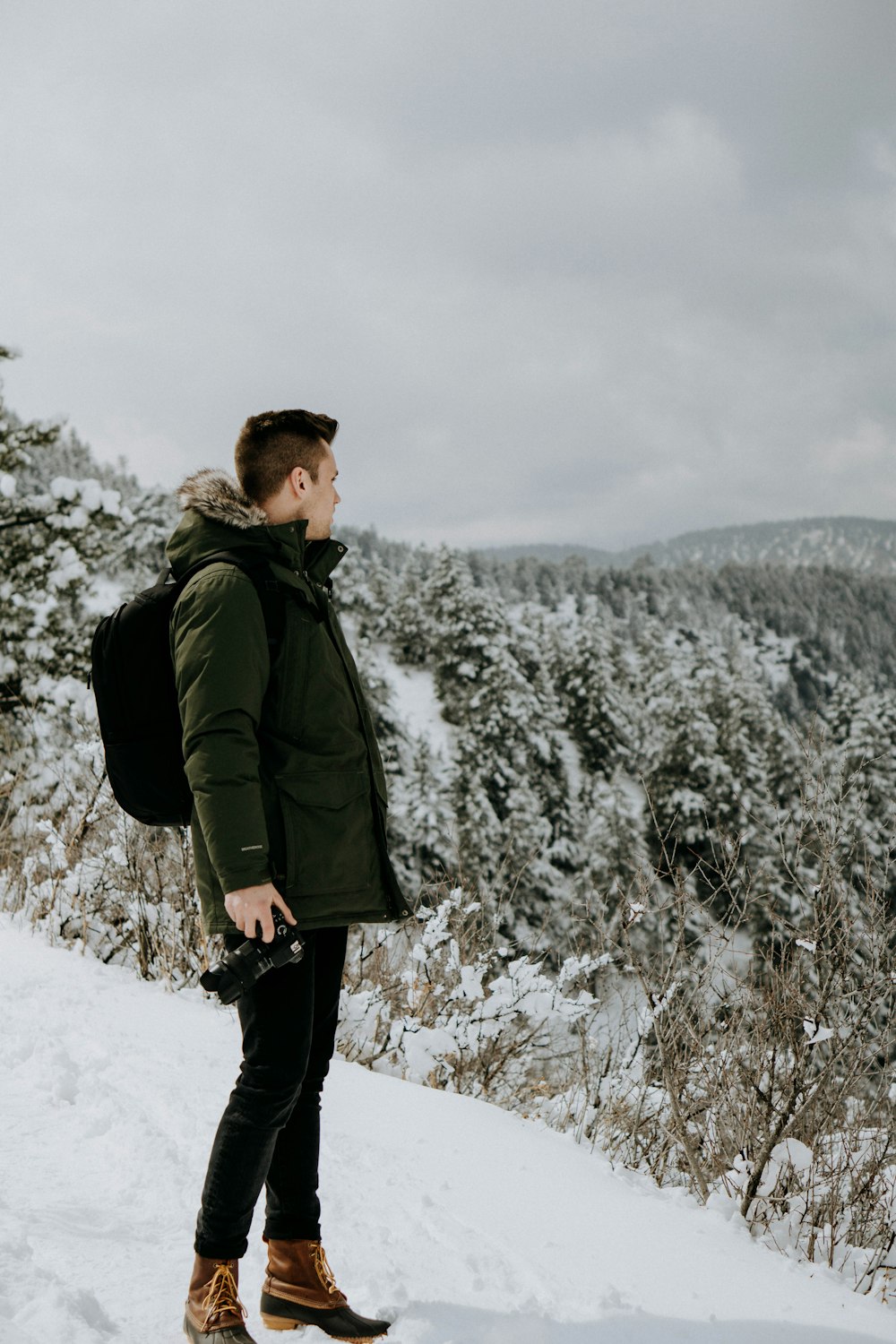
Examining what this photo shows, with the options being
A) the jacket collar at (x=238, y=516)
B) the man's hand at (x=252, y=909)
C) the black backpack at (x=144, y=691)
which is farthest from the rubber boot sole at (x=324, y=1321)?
the jacket collar at (x=238, y=516)

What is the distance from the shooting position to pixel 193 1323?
1.92 meters

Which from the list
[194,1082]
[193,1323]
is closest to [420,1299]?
[193,1323]

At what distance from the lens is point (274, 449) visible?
2139 millimetres

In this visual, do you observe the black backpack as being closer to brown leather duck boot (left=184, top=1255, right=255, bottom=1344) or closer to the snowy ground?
brown leather duck boot (left=184, top=1255, right=255, bottom=1344)

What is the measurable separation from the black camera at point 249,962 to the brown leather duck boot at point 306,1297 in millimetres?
733

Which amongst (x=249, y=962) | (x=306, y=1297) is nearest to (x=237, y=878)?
(x=249, y=962)

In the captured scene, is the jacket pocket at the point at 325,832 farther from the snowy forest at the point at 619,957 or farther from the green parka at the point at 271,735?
the snowy forest at the point at 619,957

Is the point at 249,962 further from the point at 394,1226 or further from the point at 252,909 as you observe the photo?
the point at 394,1226

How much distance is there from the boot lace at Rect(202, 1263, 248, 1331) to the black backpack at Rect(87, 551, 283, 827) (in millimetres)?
1012

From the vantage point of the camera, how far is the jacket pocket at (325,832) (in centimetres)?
195

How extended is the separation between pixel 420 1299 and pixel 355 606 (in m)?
32.7

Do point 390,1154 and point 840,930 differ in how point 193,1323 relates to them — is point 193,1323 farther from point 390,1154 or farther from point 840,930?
point 840,930

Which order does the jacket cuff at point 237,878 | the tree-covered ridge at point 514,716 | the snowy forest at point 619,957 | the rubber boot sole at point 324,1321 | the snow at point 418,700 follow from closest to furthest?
the jacket cuff at point 237,878 < the rubber boot sole at point 324,1321 < the snowy forest at point 619,957 < the tree-covered ridge at point 514,716 < the snow at point 418,700

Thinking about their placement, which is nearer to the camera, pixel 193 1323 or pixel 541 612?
pixel 193 1323
